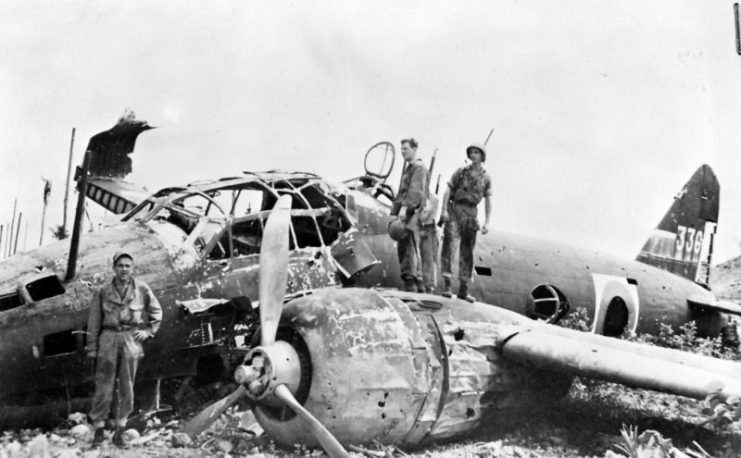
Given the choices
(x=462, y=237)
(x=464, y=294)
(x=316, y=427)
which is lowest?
(x=316, y=427)

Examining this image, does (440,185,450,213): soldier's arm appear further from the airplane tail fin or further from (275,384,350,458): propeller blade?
the airplane tail fin

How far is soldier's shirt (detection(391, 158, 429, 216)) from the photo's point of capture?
9.46m

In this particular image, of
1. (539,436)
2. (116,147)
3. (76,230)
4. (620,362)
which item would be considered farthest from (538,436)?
(116,147)

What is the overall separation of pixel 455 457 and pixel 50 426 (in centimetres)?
418

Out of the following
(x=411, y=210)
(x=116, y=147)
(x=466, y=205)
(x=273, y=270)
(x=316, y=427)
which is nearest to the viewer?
(x=316, y=427)

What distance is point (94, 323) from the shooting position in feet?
22.7

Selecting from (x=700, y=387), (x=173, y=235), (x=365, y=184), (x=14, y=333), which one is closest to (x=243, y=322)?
(x=173, y=235)

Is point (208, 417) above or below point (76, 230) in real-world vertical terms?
below

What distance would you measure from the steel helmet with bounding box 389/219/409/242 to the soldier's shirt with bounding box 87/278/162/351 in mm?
3443

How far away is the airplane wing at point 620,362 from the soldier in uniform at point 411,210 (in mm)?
1596

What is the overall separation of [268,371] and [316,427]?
68cm

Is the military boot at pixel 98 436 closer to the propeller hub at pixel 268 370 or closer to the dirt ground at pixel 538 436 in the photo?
the dirt ground at pixel 538 436

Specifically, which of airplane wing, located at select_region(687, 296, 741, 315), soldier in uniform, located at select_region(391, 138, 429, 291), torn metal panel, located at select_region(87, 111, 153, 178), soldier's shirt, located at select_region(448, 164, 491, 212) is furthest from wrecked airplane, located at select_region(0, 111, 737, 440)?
torn metal panel, located at select_region(87, 111, 153, 178)

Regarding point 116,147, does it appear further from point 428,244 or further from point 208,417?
point 208,417
